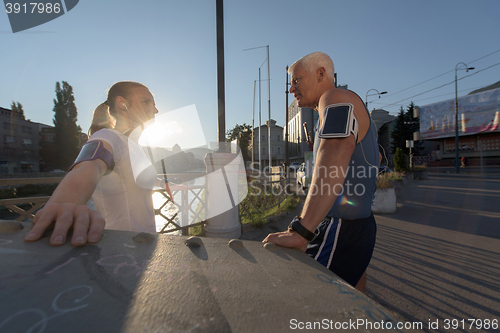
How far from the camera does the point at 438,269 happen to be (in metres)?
3.65

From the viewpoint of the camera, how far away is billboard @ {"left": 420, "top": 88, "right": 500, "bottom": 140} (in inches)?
1312

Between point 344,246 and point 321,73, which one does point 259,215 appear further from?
point 321,73

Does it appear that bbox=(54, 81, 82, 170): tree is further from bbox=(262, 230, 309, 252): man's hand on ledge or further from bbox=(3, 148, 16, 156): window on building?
bbox=(262, 230, 309, 252): man's hand on ledge

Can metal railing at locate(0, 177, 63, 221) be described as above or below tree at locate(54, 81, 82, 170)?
below

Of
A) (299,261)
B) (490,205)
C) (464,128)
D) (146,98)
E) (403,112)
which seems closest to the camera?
(299,261)

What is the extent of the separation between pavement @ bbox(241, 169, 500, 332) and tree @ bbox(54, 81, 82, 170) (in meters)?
44.7

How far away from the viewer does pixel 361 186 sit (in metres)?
1.44

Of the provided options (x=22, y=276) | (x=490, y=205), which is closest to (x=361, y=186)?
(x=22, y=276)

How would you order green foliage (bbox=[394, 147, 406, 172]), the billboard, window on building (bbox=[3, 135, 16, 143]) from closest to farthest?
green foliage (bbox=[394, 147, 406, 172]), the billboard, window on building (bbox=[3, 135, 16, 143])

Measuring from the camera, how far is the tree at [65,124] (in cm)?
3853

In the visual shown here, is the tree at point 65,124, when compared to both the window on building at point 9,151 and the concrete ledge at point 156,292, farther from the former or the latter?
the concrete ledge at point 156,292

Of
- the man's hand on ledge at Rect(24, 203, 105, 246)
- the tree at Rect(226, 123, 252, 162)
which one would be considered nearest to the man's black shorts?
the man's hand on ledge at Rect(24, 203, 105, 246)

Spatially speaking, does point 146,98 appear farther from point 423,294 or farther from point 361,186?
point 423,294

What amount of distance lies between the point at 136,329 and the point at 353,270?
1305 mm
